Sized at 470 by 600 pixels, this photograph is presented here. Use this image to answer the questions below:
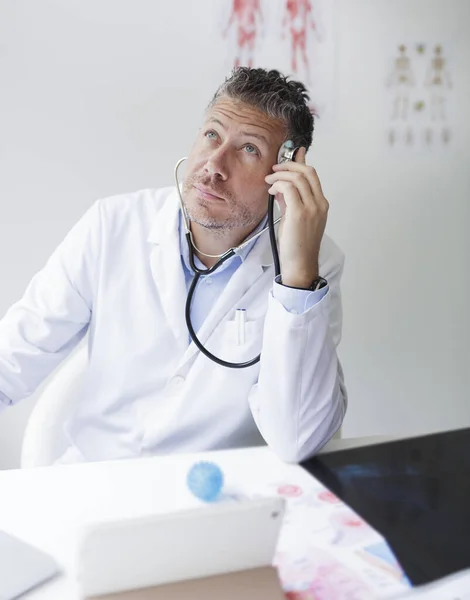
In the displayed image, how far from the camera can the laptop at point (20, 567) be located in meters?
0.69

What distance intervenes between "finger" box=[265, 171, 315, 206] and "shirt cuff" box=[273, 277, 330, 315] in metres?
0.20

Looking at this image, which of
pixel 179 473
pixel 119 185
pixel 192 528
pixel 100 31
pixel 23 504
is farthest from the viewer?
pixel 119 185

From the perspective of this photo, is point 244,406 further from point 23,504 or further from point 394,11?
point 394,11

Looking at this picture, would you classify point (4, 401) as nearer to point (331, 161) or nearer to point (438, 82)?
point (331, 161)

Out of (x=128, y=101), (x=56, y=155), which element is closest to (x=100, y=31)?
(x=128, y=101)

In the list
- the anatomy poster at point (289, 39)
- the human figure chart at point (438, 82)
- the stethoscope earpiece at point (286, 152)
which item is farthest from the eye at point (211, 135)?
the human figure chart at point (438, 82)

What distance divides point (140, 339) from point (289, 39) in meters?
1.07

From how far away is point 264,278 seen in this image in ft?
4.56

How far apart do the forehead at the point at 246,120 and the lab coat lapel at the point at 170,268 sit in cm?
23

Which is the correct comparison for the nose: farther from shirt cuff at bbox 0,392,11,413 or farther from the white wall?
shirt cuff at bbox 0,392,11,413

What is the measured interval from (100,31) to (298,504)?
56.2 inches

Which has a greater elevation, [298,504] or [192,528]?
[192,528]

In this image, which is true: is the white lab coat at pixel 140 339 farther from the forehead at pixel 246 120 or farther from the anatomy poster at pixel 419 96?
the anatomy poster at pixel 419 96

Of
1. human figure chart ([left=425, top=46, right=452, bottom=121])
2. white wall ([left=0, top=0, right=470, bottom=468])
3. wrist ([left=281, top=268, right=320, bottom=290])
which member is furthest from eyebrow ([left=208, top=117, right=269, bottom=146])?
human figure chart ([left=425, top=46, right=452, bottom=121])
